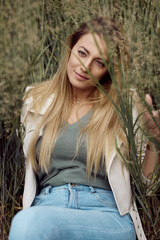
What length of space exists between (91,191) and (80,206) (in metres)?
0.08

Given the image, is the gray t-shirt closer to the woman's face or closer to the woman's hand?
the woman's face

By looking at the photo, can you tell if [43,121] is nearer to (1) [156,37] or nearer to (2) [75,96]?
(2) [75,96]

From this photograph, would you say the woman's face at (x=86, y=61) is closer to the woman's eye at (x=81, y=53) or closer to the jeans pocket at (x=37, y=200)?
the woman's eye at (x=81, y=53)

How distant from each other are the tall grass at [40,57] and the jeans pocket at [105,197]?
4.4 inches

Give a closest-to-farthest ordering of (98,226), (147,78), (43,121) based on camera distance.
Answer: (147,78) → (98,226) → (43,121)

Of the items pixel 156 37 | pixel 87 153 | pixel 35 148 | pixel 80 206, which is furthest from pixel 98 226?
pixel 156 37

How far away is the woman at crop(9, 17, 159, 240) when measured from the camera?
126 centimetres

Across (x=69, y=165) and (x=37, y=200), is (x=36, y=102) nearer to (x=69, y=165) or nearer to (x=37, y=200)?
(x=69, y=165)

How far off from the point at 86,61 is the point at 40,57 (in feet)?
0.72

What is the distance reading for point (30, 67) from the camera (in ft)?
3.43

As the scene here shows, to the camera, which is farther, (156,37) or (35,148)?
(35,148)

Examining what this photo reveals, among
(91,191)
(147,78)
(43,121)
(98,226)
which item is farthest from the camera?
(43,121)

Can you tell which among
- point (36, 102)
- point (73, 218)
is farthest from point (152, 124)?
point (36, 102)

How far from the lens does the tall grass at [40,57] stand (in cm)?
96
